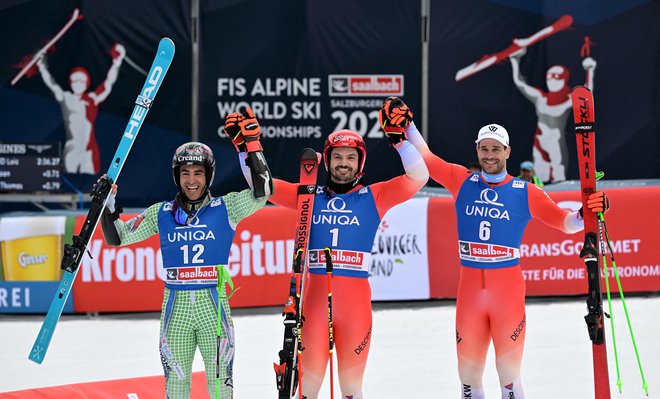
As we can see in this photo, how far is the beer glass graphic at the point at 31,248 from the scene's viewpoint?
11.0m

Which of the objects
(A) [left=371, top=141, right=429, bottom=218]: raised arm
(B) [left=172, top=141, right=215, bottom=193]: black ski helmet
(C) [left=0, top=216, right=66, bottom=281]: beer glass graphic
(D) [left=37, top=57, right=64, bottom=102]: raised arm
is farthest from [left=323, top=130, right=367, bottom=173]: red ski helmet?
(D) [left=37, top=57, right=64, bottom=102]: raised arm

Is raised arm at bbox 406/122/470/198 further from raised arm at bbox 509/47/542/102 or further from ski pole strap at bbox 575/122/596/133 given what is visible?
raised arm at bbox 509/47/542/102

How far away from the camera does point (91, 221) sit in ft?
20.5

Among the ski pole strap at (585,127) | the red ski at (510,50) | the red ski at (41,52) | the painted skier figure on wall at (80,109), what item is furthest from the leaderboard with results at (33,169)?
the ski pole strap at (585,127)

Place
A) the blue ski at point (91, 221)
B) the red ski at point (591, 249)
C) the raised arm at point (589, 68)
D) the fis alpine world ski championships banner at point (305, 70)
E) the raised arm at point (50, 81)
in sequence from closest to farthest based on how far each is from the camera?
the blue ski at point (91, 221), the red ski at point (591, 249), the raised arm at point (50, 81), the fis alpine world ski championships banner at point (305, 70), the raised arm at point (589, 68)

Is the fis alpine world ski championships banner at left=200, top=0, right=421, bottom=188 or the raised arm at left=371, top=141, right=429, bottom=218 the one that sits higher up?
the fis alpine world ski championships banner at left=200, top=0, right=421, bottom=188

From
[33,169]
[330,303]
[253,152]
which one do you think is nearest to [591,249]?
[330,303]

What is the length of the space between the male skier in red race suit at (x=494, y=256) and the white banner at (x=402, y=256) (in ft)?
15.2

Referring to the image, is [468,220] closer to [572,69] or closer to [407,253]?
[407,253]

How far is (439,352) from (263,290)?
2.71 metres

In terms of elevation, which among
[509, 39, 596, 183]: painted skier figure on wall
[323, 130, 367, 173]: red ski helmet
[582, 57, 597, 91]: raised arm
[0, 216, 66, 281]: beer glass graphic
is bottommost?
[0, 216, 66, 281]: beer glass graphic

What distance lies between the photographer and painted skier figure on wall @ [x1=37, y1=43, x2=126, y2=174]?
54.5ft

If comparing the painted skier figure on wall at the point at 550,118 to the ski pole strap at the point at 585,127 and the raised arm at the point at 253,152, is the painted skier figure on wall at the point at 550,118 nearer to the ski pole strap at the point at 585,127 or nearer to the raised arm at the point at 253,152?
the ski pole strap at the point at 585,127

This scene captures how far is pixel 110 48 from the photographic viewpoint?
54.6ft
